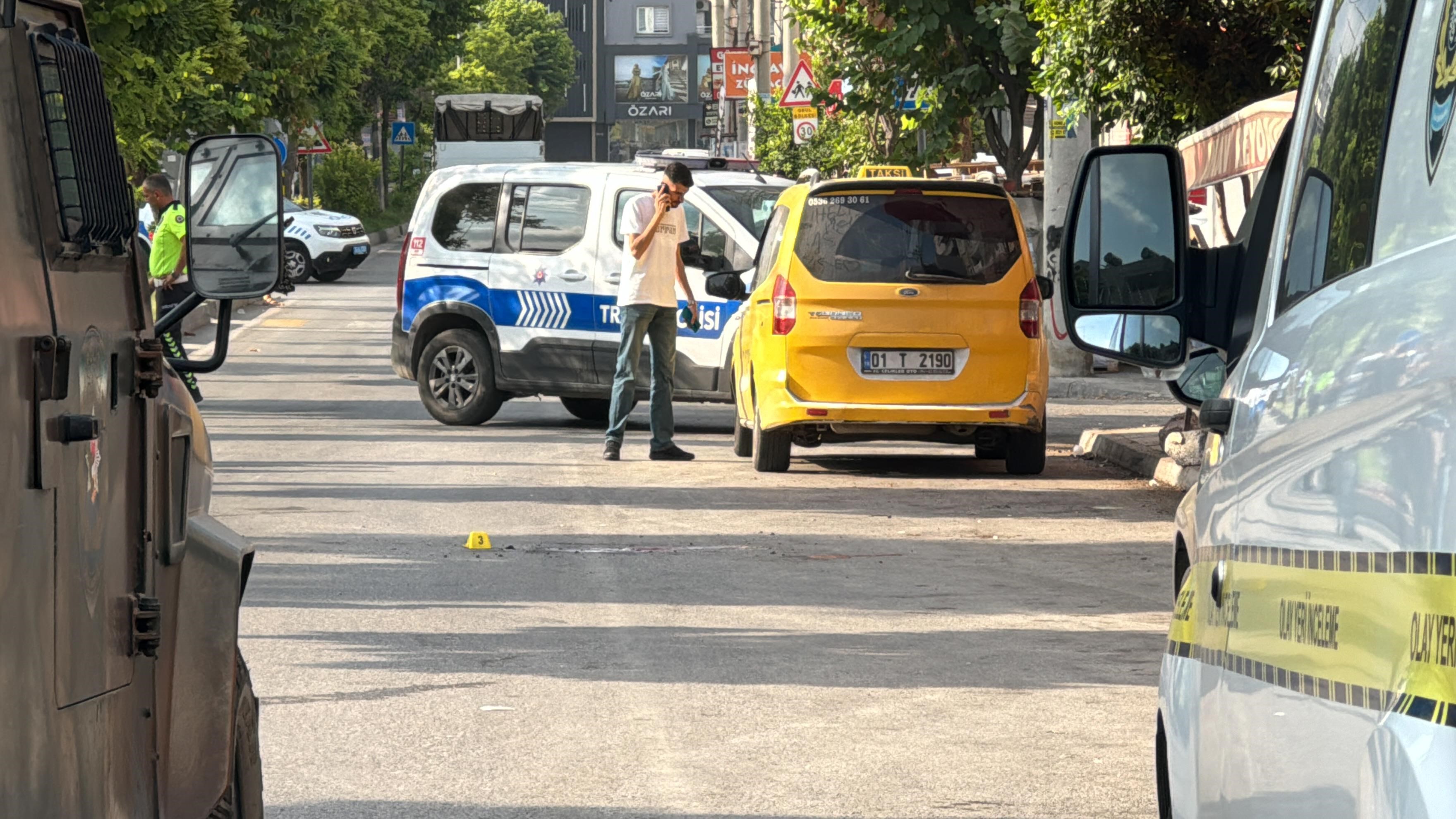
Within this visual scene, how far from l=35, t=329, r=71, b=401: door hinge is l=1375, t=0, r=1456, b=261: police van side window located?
173cm

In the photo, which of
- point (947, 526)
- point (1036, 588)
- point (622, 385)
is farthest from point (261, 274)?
point (622, 385)

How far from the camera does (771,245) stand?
560 inches

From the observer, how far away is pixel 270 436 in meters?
16.3

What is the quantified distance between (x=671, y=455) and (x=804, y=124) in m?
19.2

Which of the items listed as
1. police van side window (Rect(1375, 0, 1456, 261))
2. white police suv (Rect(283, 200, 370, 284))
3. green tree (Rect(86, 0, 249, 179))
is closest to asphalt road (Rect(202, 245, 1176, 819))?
police van side window (Rect(1375, 0, 1456, 261))

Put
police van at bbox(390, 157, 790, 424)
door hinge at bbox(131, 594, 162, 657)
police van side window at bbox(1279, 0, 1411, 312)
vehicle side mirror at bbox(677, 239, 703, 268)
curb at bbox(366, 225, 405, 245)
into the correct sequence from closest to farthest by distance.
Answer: police van side window at bbox(1279, 0, 1411, 312) < door hinge at bbox(131, 594, 162, 657) < vehicle side mirror at bbox(677, 239, 703, 268) < police van at bbox(390, 157, 790, 424) < curb at bbox(366, 225, 405, 245)

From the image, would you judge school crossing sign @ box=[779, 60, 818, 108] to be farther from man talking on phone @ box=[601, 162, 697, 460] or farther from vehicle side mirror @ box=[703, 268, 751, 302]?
man talking on phone @ box=[601, 162, 697, 460]

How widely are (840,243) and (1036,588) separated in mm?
4285

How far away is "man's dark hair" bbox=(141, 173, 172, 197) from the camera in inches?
644

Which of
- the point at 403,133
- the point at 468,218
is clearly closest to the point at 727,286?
the point at 468,218

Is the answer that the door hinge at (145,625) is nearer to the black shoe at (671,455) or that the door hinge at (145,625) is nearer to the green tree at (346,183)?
the black shoe at (671,455)

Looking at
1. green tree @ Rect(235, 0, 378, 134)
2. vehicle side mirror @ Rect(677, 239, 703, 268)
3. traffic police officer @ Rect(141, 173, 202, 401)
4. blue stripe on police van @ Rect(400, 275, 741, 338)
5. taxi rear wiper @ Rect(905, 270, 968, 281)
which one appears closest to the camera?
taxi rear wiper @ Rect(905, 270, 968, 281)

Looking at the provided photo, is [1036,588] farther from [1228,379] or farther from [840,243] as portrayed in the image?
[1228,379]

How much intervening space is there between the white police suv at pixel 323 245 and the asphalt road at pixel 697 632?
26249 millimetres
